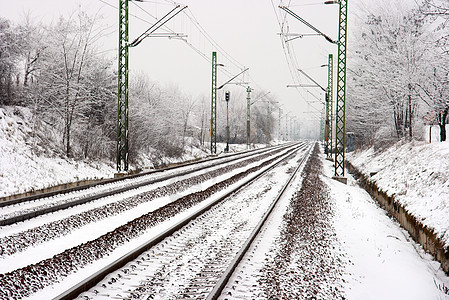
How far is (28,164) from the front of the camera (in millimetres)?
14922

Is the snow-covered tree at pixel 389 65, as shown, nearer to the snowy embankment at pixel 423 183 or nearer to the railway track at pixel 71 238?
the snowy embankment at pixel 423 183

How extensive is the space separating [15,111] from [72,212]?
1170cm

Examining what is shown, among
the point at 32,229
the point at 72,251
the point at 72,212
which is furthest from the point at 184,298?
the point at 72,212

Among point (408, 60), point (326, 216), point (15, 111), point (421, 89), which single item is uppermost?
point (408, 60)

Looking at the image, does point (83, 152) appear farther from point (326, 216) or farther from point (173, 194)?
point (326, 216)

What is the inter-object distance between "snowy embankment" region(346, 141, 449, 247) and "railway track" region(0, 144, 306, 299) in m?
6.67

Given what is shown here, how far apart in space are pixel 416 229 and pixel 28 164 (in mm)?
15188

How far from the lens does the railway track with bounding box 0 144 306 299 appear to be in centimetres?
530

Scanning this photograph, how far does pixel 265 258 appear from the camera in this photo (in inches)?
255

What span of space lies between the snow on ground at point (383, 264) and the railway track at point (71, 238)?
14.2 ft

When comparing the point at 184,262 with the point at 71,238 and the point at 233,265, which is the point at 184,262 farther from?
the point at 71,238

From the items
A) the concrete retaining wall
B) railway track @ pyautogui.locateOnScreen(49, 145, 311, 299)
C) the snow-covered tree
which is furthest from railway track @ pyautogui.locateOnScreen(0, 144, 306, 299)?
the snow-covered tree

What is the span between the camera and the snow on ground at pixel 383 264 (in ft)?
18.4

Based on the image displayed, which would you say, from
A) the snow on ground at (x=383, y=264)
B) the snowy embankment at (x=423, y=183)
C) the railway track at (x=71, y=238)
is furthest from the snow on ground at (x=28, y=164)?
the snowy embankment at (x=423, y=183)
